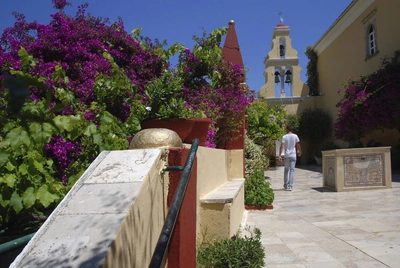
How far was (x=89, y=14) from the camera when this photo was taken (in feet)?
15.8

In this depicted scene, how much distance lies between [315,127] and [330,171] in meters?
11.7

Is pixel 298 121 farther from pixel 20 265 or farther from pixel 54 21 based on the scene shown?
pixel 20 265

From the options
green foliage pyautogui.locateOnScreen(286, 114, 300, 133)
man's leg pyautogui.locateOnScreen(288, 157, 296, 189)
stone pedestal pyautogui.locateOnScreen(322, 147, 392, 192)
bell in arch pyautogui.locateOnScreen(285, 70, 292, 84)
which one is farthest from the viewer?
bell in arch pyautogui.locateOnScreen(285, 70, 292, 84)

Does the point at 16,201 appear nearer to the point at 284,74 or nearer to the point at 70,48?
the point at 70,48

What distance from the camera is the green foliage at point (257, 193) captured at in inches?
228

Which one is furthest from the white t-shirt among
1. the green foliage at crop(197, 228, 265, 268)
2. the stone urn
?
the green foliage at crop(197, 228, 265, 268)

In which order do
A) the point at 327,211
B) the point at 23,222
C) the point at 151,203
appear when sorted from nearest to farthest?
the point at 151,203
the point at 23,222
the point at 327,211

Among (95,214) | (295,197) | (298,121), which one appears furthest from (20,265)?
(298,121)

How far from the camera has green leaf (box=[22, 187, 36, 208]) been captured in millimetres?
1906

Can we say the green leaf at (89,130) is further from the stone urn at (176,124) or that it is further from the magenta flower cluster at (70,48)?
the magenta flower cluster at (70,48)

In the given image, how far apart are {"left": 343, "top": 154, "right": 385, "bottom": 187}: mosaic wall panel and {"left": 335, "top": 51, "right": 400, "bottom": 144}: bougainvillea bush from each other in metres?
5.32

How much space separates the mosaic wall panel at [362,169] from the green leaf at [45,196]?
6.93 m

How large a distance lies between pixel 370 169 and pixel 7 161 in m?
7.55

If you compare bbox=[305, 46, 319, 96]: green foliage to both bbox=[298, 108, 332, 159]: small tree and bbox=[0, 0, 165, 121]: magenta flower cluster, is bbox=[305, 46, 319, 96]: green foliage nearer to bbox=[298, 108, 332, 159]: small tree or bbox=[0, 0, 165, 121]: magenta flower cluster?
bbox=[298, 108, 332, 159]: small tree
